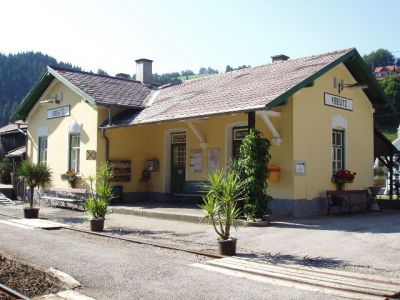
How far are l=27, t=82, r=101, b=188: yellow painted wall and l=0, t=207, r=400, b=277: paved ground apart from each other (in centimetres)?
380

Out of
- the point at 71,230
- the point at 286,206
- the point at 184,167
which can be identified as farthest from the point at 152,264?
the point at 184,167

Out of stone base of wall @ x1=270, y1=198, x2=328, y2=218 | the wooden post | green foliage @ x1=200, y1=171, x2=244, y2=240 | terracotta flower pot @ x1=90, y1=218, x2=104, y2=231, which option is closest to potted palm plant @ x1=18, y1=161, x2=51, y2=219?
terracotta flower pot @ x1=90, y1=218, x2=104, y2=231

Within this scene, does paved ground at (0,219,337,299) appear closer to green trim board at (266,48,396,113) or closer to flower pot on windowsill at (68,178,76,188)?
green trim board at (266,48,396,113)

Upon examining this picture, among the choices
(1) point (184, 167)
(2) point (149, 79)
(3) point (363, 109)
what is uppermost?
(2) point (149, 79)

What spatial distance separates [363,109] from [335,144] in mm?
2207

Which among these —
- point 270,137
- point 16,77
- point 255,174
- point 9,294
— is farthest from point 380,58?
point 9,294

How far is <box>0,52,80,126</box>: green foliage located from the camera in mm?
79412

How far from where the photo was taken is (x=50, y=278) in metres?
6.25

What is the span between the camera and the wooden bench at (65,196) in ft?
51.9

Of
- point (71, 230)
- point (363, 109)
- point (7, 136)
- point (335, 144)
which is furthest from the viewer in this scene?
point (7, 136)

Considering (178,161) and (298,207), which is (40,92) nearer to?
(178,161)

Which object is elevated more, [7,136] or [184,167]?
[7,136]

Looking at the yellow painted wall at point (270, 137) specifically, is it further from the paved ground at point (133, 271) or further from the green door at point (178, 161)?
the paved ground at point (133, 271)

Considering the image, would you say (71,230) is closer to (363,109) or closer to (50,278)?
(50,278)
